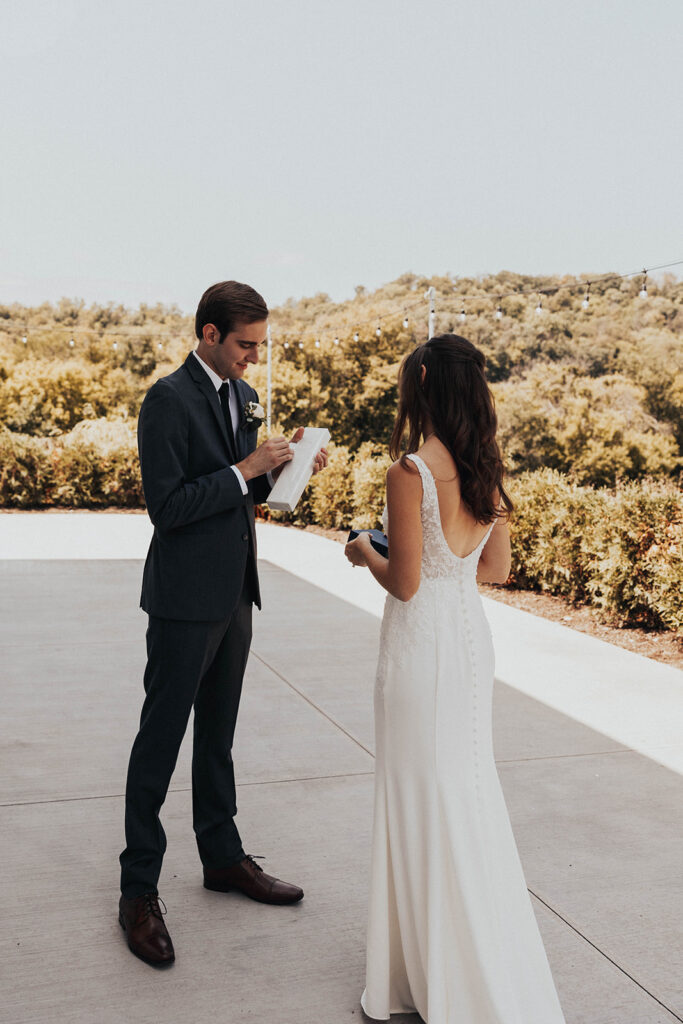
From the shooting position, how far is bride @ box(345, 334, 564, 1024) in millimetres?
2090

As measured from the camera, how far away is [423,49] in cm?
4512

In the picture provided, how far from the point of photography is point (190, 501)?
8.33ft

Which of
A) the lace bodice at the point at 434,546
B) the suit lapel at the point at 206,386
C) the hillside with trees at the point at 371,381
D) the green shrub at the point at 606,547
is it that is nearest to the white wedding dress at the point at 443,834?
the lace bodice at the point at 434,546

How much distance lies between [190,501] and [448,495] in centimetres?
79

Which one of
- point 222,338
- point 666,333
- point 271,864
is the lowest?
point 271,864

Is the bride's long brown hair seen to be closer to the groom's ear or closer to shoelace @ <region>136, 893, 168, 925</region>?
the groom's ear

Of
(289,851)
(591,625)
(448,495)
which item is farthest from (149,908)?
(591,625)

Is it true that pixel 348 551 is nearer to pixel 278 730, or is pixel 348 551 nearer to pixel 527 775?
pixel 527 775

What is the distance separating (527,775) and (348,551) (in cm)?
218

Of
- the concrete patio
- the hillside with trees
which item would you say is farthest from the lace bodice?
the hillside with trees

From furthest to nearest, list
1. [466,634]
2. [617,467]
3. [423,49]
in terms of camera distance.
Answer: [423,49], [617,467], [466,634]

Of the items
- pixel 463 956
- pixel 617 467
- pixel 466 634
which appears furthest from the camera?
pixel 617 467

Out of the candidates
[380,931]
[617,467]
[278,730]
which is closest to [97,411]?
[617,467]

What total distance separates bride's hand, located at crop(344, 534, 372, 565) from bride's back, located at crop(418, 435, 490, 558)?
20 cm
